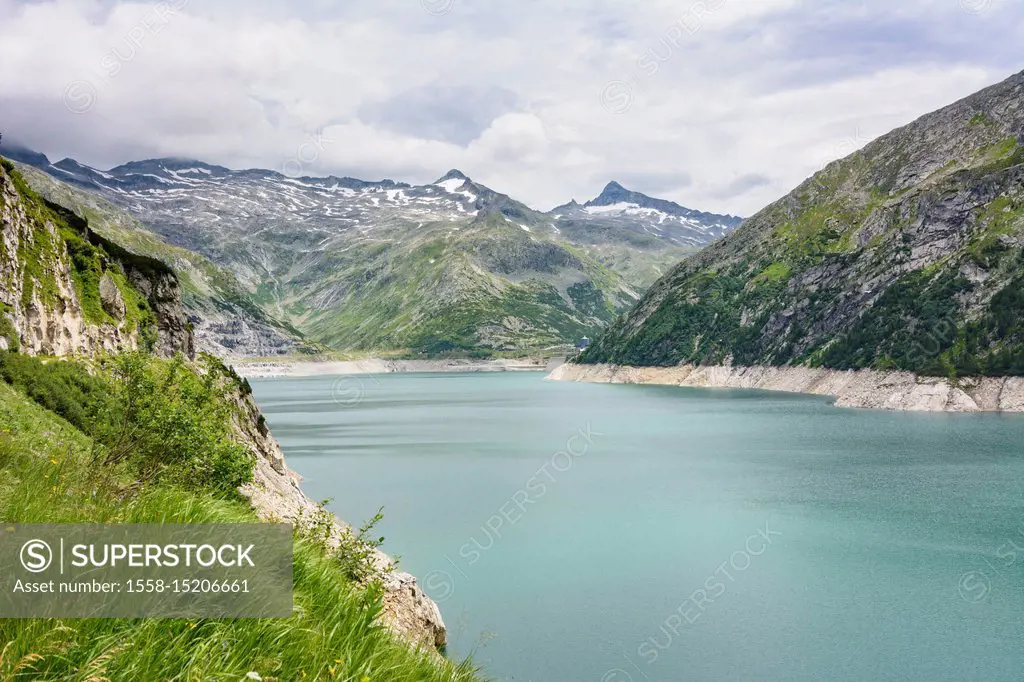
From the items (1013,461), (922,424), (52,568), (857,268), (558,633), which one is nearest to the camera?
(52,568)

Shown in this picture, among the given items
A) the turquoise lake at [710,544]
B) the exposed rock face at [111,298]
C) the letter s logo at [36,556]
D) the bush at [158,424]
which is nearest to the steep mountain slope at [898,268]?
the turquoise lake at [710,544]

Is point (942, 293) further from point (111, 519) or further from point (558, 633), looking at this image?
point (111, 519)

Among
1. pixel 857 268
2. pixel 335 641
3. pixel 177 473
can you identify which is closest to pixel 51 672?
pixel 335 641

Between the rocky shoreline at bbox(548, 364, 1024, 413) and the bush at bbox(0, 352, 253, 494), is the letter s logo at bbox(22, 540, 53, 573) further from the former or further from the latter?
the rocky shoreline at bbox(548, 364, 1024, 413)

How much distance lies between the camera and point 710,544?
122 ft

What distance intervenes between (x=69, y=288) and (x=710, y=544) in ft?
136

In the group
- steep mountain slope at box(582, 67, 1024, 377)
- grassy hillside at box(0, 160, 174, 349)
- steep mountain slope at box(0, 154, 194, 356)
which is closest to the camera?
steep mountain slope at box(0, 154, 194, 356)

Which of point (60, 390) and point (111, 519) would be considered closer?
point (111, 519)

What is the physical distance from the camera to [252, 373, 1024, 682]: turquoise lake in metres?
23.8

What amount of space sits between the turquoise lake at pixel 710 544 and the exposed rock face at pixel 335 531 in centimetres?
271

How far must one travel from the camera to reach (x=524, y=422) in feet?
333

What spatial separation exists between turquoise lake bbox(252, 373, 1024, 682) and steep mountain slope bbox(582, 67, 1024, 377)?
37.0 m

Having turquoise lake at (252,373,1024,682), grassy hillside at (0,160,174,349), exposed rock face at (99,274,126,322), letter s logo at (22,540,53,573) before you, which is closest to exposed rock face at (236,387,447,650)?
turquoise lake at (252,373,1024,682)

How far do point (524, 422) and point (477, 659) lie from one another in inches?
3076
